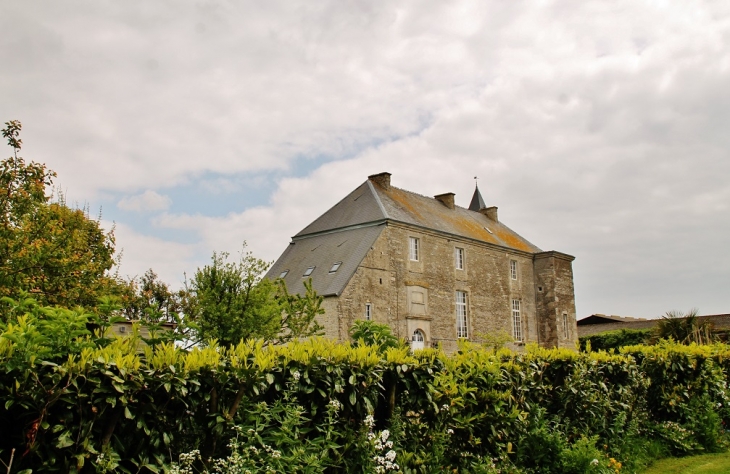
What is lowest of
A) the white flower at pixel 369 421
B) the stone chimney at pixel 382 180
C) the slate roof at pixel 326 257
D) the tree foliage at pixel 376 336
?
the white flower at pixel 369 421

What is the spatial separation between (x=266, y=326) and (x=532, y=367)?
33.9 feet

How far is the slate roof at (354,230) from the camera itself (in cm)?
2964

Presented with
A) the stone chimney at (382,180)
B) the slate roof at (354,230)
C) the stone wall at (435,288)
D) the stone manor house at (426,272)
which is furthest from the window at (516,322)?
the stone chimney at (382,180)

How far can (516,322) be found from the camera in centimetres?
3825

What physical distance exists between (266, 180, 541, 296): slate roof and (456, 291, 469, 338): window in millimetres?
3468

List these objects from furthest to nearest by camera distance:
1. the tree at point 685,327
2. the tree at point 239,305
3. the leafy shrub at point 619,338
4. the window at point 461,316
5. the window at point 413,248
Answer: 1. the leafy shrub at point 619,338
2. the window at point 461,316
3. the window at point 413,248
4. the tree at point 685,327
5. the tree at point 239,305

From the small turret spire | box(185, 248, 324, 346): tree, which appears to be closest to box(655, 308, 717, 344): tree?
box(185, 248, 324, 346): tree

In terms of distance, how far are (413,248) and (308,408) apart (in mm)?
27122

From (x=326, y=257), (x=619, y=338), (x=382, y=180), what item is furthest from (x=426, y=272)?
(x=619, y=338)

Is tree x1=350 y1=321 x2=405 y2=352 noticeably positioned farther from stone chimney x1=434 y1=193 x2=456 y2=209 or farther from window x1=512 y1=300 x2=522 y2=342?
stone chimney x1=434 y1=193 x2=456 y2=209

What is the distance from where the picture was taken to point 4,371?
12.0 feet

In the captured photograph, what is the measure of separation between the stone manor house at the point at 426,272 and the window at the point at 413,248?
0.20 feet

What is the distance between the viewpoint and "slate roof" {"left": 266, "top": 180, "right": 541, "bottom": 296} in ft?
97.2

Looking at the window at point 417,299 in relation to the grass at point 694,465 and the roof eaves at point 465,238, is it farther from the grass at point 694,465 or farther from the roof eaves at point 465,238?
the grass at point 694,465
